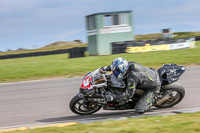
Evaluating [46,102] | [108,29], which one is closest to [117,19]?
[108,29]

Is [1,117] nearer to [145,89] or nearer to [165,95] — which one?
[145,89]

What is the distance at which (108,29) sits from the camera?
23719 mm

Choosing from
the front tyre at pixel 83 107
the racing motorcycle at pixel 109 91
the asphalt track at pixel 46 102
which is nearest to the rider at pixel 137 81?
the racing motorcycle at pixel 109 91

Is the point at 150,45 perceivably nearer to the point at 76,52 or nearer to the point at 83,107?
the point at 76,52

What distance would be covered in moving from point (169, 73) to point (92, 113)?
1999mm

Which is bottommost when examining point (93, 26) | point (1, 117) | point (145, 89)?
point (1, 117)

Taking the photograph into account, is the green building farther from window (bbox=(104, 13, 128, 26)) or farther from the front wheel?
the front wheel

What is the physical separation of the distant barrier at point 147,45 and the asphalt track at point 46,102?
8.18 metres

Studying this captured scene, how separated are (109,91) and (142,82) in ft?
2.41

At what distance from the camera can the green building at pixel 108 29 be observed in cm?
2353

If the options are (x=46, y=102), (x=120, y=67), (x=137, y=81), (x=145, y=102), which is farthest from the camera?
(x=46, y=102)

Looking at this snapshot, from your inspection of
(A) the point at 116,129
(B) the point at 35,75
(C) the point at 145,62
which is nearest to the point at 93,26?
(C) the point at 145,62

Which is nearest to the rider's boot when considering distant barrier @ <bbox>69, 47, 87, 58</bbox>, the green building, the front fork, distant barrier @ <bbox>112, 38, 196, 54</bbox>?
the front fork

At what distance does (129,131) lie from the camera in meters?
4.25
